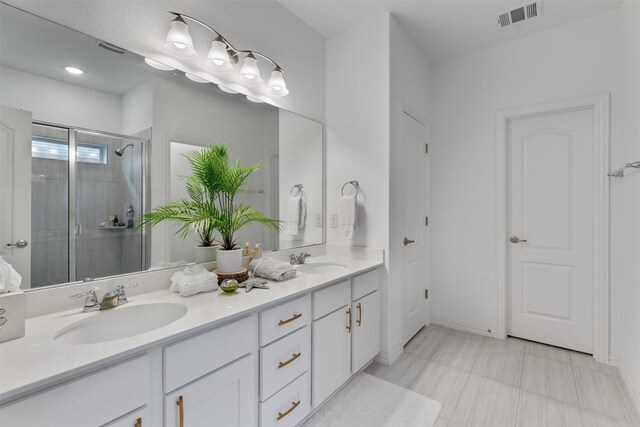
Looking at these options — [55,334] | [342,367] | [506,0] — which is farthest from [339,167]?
[55,334]

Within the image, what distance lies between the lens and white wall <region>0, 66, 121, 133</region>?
1.12 m

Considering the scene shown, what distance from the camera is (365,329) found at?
2.10 meters

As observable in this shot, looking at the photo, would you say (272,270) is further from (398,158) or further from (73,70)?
(398,158)

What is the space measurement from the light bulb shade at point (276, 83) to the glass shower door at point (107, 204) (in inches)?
39.1

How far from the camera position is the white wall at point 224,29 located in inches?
51.3

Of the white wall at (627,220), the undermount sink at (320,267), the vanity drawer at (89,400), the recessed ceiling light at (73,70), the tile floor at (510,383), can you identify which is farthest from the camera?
the undermount sink at (320,267)

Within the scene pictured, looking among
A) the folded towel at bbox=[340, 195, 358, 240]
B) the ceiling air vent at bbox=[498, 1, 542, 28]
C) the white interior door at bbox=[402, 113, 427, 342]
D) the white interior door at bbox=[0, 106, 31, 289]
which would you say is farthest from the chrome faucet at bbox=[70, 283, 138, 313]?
the ceiling air vent at bbox=[498, 1, 542, 28]

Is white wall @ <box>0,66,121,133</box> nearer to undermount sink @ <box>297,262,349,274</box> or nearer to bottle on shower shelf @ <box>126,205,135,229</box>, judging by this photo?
bottle on shower shelf @ <box>126,205,135,229</box>

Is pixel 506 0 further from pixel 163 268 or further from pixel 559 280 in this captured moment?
pixel 163 268

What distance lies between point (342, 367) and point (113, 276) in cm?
139

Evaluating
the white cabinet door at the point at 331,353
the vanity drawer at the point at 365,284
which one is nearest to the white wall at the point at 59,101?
the white cabinet door at the point at 331,353

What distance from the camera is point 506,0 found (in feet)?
7.11

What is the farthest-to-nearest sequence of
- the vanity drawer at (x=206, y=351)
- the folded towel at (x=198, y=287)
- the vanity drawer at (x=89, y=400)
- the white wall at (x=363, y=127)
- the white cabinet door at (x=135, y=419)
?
the white wall at (x=363, y=127) < the folded towel at (x=198, y=287) < the vanity drawer at (x=206, y=351) < the white cabinet door at (x=135, y=419) < the vanity drawer at (x=89, y=400)

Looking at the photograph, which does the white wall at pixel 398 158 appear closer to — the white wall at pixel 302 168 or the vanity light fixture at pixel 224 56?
the white wall at pixel 302 168
